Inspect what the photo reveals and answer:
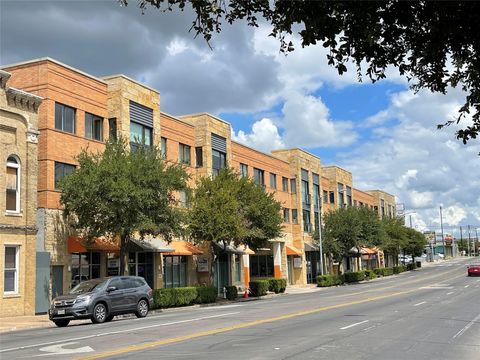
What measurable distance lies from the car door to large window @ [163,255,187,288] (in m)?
14.7

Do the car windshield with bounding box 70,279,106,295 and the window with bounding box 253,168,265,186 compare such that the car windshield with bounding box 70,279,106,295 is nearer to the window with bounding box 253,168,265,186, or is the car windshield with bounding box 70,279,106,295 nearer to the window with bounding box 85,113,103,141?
the window with bounding box 85,113,103,141

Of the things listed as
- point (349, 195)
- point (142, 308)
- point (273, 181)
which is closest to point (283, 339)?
point (142, 308)

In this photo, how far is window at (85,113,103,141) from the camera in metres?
32.0

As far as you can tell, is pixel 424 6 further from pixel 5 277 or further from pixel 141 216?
pixel 5 277

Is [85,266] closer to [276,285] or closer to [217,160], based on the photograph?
[217,160]

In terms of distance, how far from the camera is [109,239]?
3022cm

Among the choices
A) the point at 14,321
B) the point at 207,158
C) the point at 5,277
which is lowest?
the point at 14,321

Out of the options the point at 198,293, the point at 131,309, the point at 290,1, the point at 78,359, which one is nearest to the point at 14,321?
the point at 131,309

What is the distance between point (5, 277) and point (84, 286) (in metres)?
5.65

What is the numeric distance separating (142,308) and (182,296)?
25.0 feet

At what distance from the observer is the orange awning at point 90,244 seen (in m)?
28.8

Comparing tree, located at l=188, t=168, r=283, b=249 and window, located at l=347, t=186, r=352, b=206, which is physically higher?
window, located at l=347, t=186, r=352, b=206

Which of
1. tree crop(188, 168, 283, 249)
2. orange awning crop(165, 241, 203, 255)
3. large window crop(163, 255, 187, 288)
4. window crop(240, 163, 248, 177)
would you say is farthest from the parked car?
window crop(240, 163, 248, 177)

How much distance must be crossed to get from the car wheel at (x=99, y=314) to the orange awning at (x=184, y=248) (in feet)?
47.5
